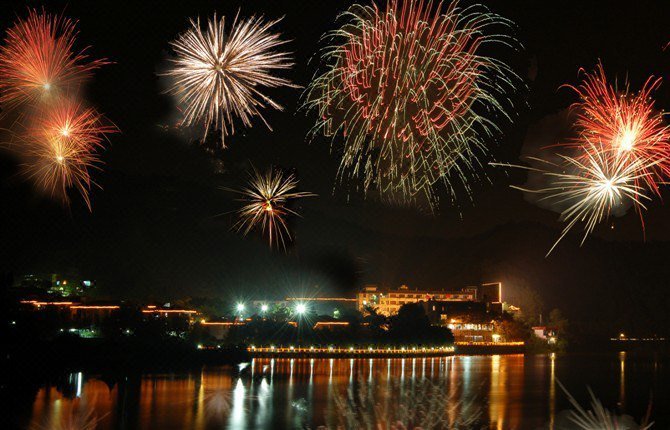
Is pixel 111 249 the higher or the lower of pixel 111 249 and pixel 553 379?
the higher

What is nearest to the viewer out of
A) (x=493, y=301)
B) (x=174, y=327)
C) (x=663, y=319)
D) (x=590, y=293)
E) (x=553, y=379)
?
(x=553, y=379)

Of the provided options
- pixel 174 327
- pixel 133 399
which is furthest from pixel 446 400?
pixel 174 327

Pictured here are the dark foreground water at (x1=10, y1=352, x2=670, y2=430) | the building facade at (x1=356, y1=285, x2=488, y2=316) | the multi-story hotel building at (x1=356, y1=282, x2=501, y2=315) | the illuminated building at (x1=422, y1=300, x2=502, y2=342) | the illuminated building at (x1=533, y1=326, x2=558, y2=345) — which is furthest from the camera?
the building facade at (x1=356, y1=285, x2=488, y2=316)

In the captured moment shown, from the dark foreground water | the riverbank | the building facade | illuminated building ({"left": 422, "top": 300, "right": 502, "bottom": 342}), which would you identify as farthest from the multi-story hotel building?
the dark foreground water

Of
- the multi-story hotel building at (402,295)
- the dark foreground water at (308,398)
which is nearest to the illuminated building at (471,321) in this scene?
the multi-story hotel building at (402,295)

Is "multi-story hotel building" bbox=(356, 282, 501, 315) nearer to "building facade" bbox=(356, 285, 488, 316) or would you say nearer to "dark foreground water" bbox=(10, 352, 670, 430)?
"building facade" bbox=(356, 285, 488, 316)

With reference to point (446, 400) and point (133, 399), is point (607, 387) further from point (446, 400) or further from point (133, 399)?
point (133, 399)
